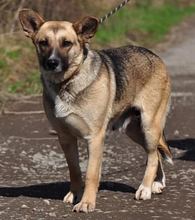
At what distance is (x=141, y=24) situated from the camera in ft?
61.5

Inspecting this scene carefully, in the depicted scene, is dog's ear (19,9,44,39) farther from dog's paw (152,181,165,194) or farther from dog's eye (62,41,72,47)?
dog's paw (152,181,165,194)

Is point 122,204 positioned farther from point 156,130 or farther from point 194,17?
point 194,17

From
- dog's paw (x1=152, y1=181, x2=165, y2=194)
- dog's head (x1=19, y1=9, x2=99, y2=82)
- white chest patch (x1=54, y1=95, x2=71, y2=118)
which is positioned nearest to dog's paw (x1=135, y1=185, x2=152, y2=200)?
dog's paw (x1=152, y1=181, x2=165, y2=194)

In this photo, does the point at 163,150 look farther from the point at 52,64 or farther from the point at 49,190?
the point at 52,64

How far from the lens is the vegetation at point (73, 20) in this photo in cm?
→ 1191

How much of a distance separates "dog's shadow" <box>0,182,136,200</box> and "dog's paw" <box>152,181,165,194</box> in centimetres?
19

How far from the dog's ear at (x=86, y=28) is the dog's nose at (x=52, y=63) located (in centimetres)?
41

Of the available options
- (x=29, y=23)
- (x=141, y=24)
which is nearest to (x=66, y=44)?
(x=29, y=23)

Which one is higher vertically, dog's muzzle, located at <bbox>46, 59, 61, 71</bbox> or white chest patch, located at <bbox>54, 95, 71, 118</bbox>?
dog's muzzle, located at <bbox>46, 59, 61, 71</bbox>

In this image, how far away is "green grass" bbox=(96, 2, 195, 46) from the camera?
54.5 feet

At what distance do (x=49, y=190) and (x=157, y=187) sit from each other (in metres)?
0.97

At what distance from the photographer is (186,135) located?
890 cm

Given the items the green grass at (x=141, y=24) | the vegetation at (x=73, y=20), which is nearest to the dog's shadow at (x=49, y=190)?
the vegetation at (x=73, y=20)

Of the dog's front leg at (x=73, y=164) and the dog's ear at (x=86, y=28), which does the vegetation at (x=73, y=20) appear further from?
the dog's ear at (x=86, y=28)
